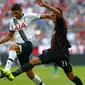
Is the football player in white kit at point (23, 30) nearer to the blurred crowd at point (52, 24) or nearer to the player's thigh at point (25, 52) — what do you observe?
the player's thigh at point (25, 52)

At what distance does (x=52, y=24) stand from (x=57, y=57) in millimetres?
13828

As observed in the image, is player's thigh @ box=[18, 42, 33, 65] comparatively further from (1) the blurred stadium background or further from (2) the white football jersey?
(1) the blurred stadium background

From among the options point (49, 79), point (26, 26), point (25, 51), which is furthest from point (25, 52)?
point (49, 79)

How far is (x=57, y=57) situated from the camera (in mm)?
12219

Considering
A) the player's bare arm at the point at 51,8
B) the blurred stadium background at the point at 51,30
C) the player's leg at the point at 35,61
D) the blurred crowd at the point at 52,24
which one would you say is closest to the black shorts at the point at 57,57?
the player's leg at the point at 35,61

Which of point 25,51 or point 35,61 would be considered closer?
point 35,61

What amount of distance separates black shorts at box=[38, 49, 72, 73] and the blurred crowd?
1308 centimetres

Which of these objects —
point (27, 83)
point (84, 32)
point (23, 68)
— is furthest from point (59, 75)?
point (23, 68)

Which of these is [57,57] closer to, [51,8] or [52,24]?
[51,8]

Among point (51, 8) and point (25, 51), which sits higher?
point (51, 8)

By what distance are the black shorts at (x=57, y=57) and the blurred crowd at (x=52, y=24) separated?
13.1 meters

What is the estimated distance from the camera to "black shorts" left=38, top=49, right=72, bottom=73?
39.6 feet

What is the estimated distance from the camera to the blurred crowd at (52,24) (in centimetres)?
2592

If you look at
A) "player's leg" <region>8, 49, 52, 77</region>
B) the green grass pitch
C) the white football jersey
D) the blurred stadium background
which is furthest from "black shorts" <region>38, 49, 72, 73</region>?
the blurred stadium background
